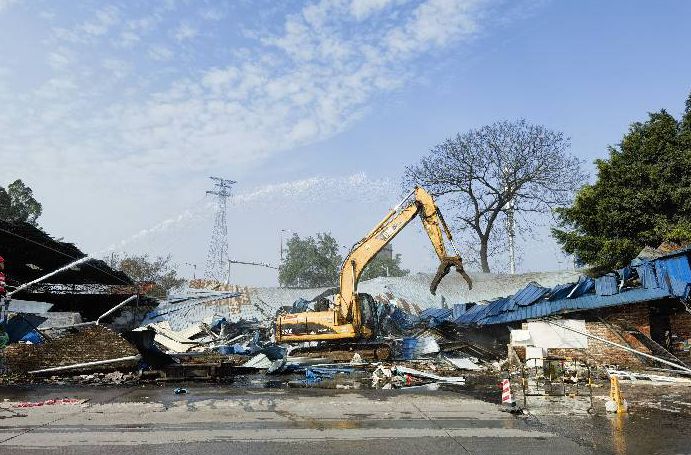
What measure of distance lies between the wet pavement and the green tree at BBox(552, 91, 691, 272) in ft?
49.1

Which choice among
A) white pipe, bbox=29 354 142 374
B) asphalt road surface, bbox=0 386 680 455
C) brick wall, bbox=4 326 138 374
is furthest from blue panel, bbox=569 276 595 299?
brick wall, bbox=4 326 138 374

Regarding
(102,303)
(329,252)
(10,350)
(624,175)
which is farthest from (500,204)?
(329,252)

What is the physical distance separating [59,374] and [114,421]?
7.83m

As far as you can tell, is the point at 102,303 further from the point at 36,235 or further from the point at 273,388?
the point at 273,388

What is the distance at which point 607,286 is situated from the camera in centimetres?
1750

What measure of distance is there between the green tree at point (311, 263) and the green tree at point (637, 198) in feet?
170

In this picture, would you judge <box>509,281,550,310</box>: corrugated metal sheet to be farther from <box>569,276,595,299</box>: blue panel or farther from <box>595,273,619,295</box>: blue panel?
<box>595,273,619,295</box>: blue panel

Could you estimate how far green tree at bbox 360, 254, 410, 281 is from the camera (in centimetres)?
7487

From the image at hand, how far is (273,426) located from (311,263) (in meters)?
67.1

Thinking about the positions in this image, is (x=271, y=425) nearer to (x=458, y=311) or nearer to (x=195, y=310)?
(x=458, y=311)

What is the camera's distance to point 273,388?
44.2 feet

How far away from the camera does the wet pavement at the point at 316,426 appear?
7.23 metres

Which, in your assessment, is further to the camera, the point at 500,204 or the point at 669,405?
the point at 500,204

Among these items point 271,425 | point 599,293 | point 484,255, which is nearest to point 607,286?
point 599,293
